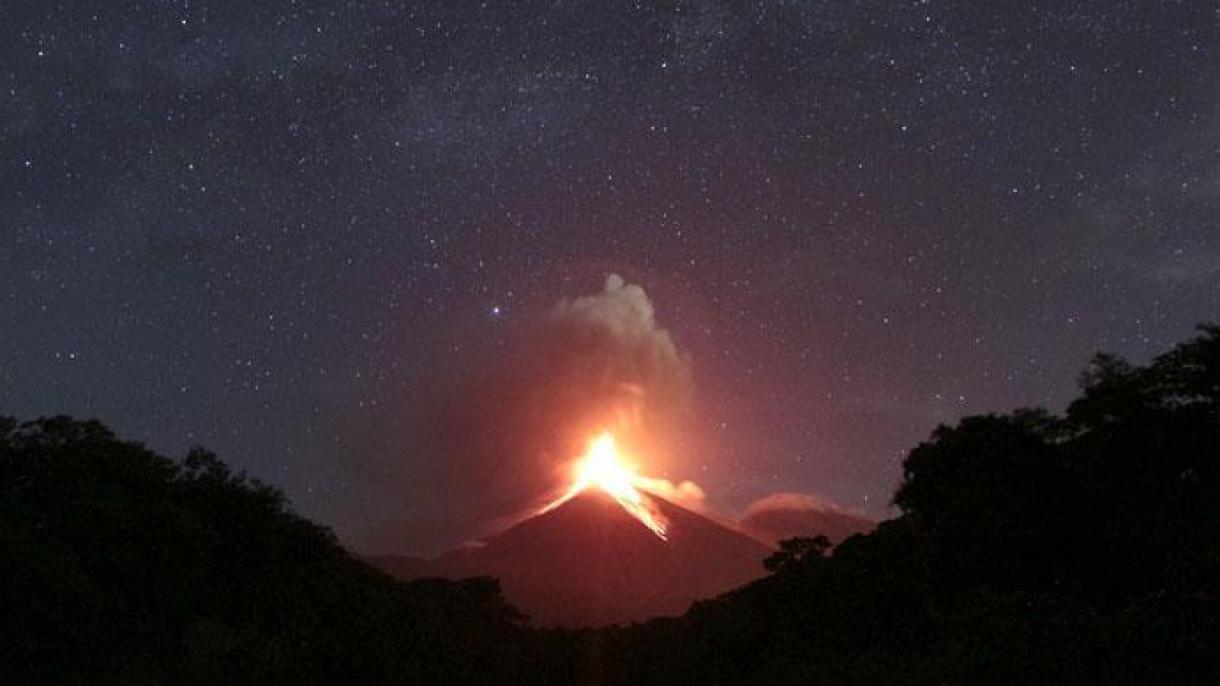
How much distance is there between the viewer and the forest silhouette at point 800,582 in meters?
20.5

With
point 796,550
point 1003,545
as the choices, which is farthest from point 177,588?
point 796,550

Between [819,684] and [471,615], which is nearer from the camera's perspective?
[819,684]

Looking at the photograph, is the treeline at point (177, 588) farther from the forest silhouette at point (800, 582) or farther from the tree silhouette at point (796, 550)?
the tree silhouette at point (796, 550)

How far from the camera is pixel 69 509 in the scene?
27484 mm

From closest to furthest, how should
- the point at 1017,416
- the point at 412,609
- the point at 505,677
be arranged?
the point at 412,609 → the point at 505,677 → the point at 1017,416

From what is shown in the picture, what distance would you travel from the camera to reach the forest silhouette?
808 inches

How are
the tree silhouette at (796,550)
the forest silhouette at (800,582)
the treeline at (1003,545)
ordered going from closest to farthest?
the forest silhouette at (800,582) → the treeline at (1003,545) → the tree silhouette at (796,550)

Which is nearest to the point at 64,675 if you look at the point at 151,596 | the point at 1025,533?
the point at 151,596

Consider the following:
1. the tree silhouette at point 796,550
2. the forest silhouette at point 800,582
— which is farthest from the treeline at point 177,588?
the tree silhouette at point 796,550

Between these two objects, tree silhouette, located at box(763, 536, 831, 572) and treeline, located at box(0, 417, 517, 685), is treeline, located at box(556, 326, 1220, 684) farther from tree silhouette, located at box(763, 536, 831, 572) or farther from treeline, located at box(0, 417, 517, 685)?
treeline, located at box(0, 417, 517, 685)

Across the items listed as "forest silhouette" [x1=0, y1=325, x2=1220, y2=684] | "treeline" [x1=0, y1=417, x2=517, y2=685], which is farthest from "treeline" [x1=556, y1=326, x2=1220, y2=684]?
"treeline" [x1=0, y1=417, x2=517, y2=685]

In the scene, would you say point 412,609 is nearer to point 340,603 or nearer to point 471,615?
point 340,603

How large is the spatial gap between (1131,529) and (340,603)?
2833cm

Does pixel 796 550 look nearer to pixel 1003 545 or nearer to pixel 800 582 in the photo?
pixel 800 582
